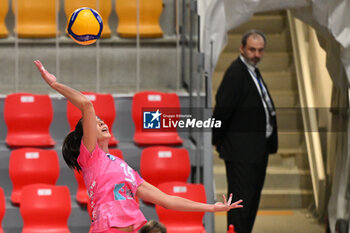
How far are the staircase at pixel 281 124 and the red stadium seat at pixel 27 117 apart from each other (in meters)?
1.48

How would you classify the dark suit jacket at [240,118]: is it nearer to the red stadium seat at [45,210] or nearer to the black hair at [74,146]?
the red stadium seat at [45,210]

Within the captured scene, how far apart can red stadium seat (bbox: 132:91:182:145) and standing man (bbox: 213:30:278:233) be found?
26.8 inches

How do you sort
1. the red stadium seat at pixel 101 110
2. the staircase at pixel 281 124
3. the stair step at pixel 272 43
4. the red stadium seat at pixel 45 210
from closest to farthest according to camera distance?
the red stadium seat at pixel 45 210 → the red stadium seat at pixel 101 110 → the staircase at pixel 281 124 → the stair step at pixel 272 43

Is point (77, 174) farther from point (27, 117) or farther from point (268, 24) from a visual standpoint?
point (268, 24)

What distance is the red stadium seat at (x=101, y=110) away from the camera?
6.44 meters

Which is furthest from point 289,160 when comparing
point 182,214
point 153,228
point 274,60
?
point 153,228

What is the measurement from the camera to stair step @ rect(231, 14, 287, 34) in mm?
8836

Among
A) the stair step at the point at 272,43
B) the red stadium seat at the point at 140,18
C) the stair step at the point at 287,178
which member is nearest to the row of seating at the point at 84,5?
the red stadium seat at the point at 140,18

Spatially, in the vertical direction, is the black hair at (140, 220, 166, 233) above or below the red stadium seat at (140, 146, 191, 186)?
below

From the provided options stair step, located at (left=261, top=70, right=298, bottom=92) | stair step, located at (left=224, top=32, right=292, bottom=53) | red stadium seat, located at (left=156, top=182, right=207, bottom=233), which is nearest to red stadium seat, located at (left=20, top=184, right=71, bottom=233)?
red stadium seat, located at (left=156, top=182, right=207, bottom=233)

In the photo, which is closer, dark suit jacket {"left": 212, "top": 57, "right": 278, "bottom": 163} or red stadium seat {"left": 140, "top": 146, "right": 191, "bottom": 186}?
dark suit jacket {"left": 212, "top": 57, "right": 278, "bottom": 163}

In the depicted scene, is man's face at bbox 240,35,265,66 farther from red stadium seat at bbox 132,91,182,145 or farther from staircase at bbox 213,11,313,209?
staircase at bbox 213,11,313,209

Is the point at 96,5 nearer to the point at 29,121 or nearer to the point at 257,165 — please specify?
the point at 29,121

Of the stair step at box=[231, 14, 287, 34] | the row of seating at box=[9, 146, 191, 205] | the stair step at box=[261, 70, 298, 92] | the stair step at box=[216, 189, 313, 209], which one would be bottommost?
the stair step at box=[216, 189, 313, 209]
